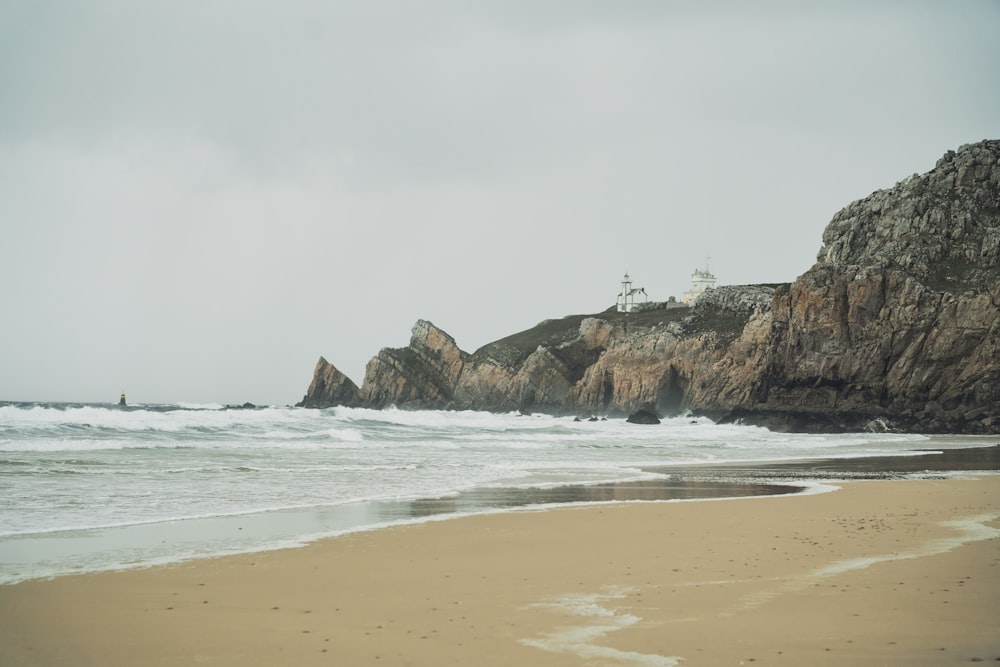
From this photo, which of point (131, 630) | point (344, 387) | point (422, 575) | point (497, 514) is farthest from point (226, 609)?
point (344, 387)

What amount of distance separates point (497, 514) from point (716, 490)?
6.05 meters

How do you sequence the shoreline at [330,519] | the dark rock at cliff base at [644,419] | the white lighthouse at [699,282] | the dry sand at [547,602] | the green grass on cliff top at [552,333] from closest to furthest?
the dry sand at [547,602], the shoreline at [330,519], the dark rock at cliff base at [644,419], the green grass on cliff top at [552,333], the white lighthouse at [699,282]

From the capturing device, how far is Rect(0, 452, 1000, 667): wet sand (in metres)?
5.70

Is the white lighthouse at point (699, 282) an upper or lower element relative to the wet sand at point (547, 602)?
upper

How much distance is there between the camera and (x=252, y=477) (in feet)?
61.7

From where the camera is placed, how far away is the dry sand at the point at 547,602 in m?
5.70

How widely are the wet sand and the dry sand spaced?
0.02 meters

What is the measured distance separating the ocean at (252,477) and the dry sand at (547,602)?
1502 mm

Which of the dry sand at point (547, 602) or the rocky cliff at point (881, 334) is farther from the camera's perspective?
the rocky cliff at point (881, 334)

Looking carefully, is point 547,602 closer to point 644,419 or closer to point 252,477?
point 252,477

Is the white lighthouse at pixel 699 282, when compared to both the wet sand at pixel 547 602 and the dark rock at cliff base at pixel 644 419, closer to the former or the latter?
the dark rock at cliff base at pixel 644 419

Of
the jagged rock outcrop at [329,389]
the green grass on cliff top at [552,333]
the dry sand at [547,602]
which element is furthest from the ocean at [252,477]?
the jagged rock outcrop at [329,389]

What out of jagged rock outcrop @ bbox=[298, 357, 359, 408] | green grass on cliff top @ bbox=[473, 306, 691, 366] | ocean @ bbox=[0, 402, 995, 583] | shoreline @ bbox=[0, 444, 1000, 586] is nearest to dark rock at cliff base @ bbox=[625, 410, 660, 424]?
ocean @ bbox=[0, 402, 995, 583]

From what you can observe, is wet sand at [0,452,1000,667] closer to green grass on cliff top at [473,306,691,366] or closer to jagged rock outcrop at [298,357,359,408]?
green grass on cliff top at [473,306,691,366]
